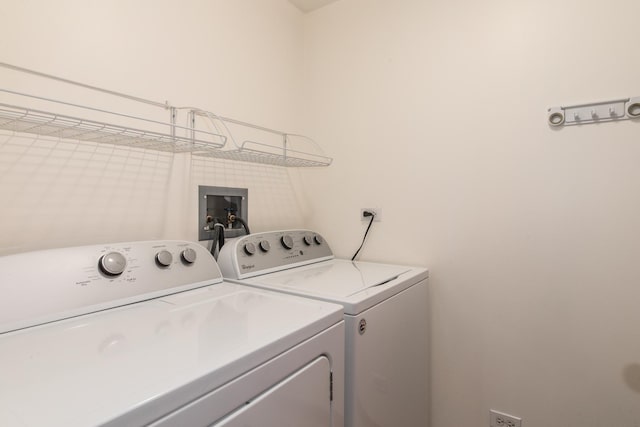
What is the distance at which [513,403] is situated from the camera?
1423 millimetres

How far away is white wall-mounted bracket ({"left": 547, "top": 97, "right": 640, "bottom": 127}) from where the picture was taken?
1.21 metres

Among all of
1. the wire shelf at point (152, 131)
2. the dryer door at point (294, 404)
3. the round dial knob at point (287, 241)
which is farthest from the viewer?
the round dial knob at point (287, 241)

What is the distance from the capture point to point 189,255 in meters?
1.20

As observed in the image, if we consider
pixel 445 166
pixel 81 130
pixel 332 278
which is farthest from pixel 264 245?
pixel 445 166

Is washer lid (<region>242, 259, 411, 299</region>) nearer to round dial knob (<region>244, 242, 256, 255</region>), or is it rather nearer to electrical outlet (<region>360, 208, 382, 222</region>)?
round dial knob (<region>244, 242, 256, 255</region>)

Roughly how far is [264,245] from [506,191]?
108 centimetres

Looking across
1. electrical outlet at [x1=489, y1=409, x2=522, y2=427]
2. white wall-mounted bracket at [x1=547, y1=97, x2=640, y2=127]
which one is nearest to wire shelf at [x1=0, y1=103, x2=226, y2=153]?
white wall-mounted bracket at [x1=547, y1=97, x2=640, y2=127]

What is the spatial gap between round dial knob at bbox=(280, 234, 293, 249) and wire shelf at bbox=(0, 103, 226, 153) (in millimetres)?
527

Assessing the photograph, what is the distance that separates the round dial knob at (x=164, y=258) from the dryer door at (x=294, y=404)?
23.9 inches

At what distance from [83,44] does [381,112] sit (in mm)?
1301

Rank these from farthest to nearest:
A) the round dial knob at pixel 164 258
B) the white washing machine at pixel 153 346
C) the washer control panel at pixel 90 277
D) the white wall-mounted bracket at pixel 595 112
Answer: the white wall-mounted bracket at pixel 595 112 → the round dial knob at pixel 164 258 → the washer control panel at pixel 90 277 → the white washing machine at pixel 153 346

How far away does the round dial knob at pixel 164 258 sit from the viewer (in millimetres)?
1101

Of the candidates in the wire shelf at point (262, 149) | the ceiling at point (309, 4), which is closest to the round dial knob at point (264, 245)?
the wire shelf at point (262, 149)

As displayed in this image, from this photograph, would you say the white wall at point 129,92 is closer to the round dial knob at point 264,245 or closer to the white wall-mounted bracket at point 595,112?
the round dial knob at point 264,245
